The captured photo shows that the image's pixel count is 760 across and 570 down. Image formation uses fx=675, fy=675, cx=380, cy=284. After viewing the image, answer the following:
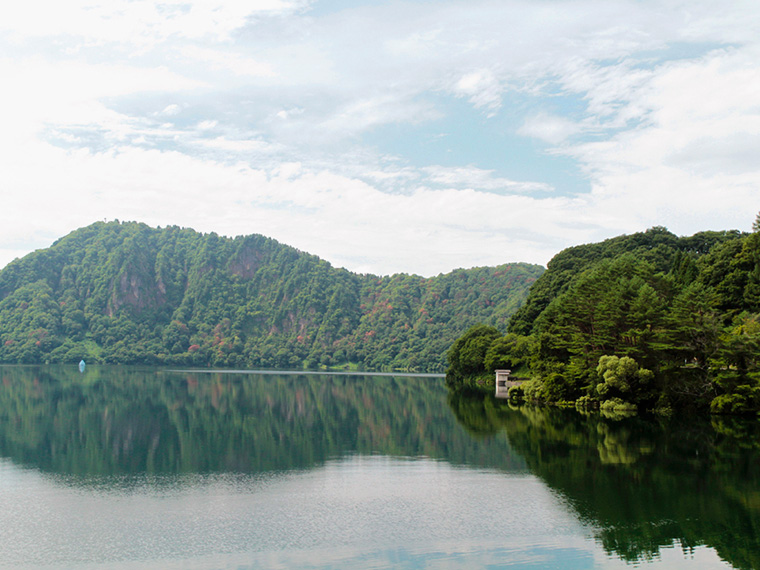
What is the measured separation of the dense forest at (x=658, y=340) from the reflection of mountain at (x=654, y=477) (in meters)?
5.86

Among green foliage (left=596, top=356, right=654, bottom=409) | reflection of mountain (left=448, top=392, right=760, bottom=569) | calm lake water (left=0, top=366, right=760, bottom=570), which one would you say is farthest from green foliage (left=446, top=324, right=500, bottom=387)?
calm lake water (left=0, top=366, right=760, bottom=570)

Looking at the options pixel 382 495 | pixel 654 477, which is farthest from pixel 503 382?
pixel 382 495

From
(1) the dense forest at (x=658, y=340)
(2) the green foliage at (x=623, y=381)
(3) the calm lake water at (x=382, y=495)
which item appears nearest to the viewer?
(3) the calm lake water at (x=382, y=495)

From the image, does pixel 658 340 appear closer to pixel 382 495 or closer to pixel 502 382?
pixel 502 382

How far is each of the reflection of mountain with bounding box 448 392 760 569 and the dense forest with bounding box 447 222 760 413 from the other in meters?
5.86

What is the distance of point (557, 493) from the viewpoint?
2633 centimetres

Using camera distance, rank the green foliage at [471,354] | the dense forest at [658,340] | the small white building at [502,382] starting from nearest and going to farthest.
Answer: the dense forest at [658,340]
the small white building at [502,382]
the green foliage at [471,354]

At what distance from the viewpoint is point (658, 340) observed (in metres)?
57.9

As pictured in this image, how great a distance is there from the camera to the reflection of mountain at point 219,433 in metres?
34.3

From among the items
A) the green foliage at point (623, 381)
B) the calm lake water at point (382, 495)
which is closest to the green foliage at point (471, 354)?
the green foliage at point (623, 381)

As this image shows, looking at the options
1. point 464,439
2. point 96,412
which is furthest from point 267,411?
point 464,439

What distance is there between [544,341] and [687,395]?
17.2 metres

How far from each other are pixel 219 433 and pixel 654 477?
28279mm

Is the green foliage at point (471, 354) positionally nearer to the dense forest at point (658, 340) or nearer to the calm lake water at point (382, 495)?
the dense forest at point (658, 340)
